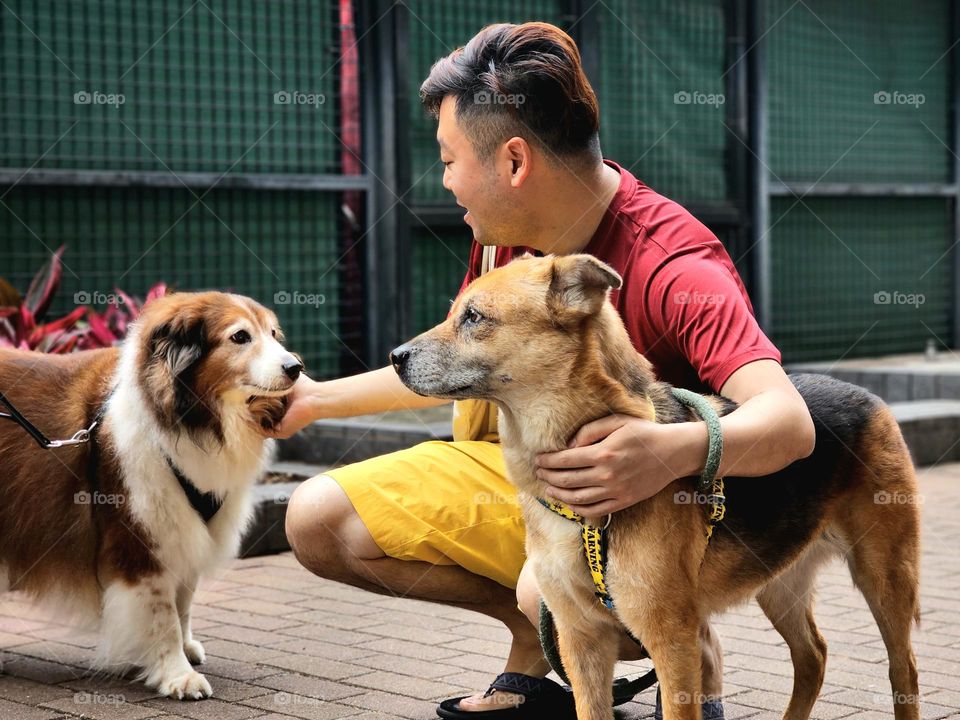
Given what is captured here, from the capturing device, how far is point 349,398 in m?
3.98

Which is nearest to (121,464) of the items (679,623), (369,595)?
(369,595)

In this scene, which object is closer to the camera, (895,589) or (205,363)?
(895,589)

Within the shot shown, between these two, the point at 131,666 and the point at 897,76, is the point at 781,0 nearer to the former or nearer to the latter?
the point at 897,76

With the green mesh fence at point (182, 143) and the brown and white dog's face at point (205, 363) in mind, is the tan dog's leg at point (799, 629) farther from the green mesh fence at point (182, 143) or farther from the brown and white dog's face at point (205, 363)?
the green mesh fence at point (182, 143)

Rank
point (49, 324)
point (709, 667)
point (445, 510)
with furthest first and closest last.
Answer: point (49, 324) < point (445, 510) < point (709, 667)

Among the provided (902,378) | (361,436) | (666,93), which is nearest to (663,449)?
(361,436)

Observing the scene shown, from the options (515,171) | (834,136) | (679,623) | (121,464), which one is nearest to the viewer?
(679,623)

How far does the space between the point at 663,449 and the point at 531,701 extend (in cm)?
121

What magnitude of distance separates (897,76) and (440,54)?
4.97 m

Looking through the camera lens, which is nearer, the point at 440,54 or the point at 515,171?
the point at 515,171

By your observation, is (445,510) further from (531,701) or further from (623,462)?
(623,462)

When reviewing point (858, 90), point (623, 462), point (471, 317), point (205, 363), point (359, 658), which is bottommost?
Answer: point (359, 658)

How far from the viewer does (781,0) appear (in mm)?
10438

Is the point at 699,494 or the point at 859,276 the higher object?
the point at 859,276
